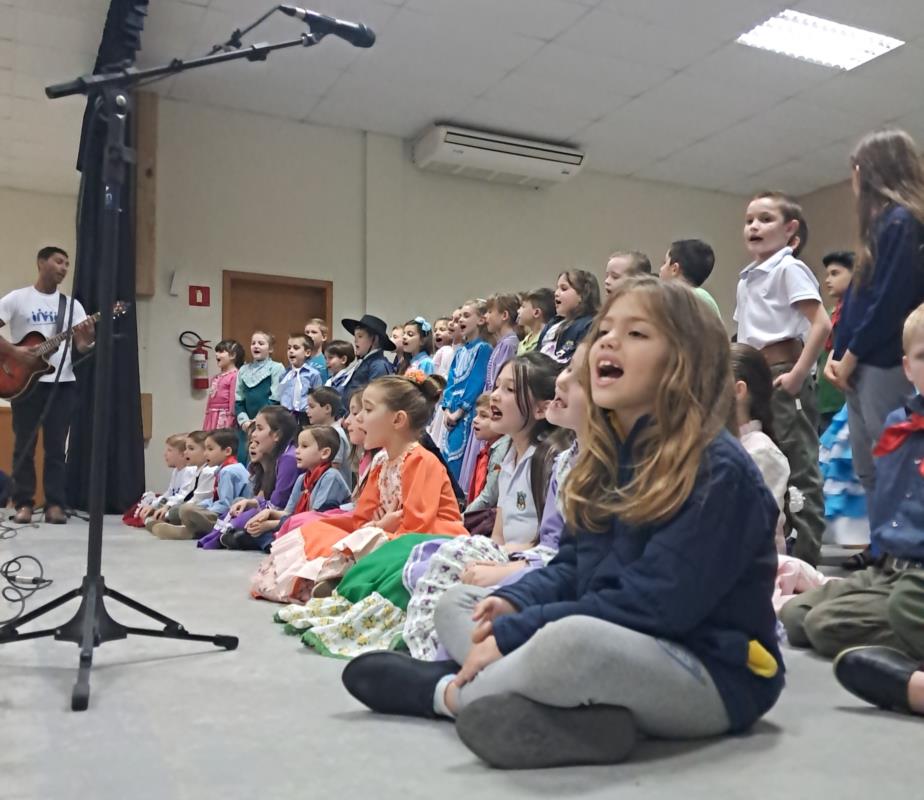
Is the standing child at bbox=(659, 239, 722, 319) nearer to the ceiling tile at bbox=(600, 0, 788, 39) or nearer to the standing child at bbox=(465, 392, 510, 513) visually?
the standing child at bbox=(465, 392, 510, 513)

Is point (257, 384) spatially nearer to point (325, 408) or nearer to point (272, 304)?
point (272, 304)

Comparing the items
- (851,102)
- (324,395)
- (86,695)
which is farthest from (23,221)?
(86,695)

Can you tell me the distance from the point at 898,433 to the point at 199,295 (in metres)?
5.09

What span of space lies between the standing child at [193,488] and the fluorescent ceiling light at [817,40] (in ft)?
12.3

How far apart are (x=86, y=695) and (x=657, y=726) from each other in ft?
2.99

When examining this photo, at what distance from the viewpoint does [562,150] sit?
672 cm

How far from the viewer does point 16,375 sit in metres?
4.29

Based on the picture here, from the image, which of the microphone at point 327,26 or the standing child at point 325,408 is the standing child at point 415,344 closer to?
the standing child at point 325,408

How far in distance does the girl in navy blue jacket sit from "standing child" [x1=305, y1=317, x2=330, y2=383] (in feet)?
13.8

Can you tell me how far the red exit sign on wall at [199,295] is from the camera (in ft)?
19.8

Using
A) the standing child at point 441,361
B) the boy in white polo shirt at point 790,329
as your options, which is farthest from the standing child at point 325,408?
the boy in white polo shirt at point 790,329

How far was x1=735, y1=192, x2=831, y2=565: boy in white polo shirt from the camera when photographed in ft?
8.59

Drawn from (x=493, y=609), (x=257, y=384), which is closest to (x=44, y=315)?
(x=257, y=384)

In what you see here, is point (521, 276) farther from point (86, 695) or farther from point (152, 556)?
point (86, 695)
